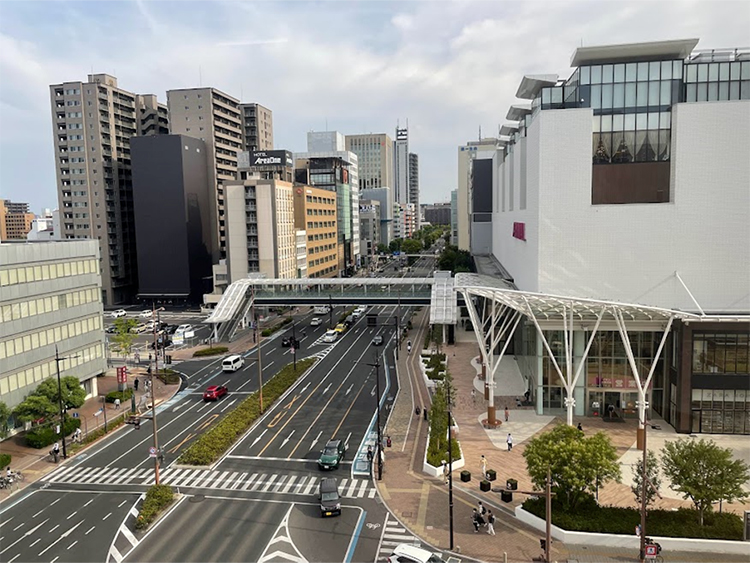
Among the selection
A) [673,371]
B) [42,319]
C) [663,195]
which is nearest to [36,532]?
[42,319]

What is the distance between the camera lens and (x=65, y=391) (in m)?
44.1

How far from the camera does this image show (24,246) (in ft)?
144

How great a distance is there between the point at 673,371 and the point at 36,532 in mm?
42778

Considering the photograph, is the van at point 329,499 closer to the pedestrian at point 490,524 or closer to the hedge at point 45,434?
the pedestrian at point 490,524

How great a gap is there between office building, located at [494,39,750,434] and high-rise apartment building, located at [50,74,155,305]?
93.7 m

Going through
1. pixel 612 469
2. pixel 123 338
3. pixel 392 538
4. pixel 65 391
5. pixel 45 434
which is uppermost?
pixel 123 338

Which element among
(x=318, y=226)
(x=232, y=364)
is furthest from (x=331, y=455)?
(x=318, y=226)

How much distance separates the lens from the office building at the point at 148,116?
122787 mm

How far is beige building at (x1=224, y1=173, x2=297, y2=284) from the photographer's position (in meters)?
96.8

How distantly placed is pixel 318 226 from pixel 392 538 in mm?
101102

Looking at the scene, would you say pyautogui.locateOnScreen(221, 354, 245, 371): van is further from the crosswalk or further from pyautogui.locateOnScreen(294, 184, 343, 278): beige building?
pyautogui.locateOnScreen(294, 184, 343, 278): beige building

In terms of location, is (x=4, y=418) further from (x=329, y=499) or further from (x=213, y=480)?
(x=329, y=499)

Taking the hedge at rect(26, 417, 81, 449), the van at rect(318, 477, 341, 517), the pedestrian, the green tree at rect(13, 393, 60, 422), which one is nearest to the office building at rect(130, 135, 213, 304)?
the hedge at rect(26, 417, 81, 449)

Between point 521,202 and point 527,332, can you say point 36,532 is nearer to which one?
point 527,332
